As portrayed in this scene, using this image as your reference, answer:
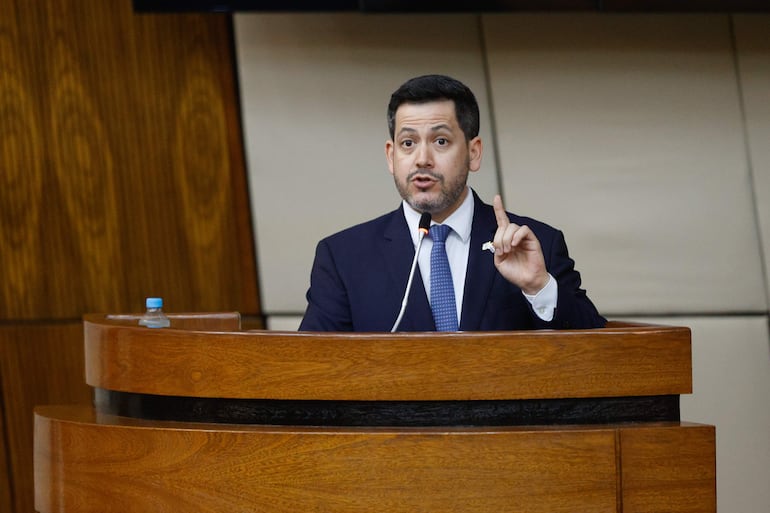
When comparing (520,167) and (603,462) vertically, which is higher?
(520,167)

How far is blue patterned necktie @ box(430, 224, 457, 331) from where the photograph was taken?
86.6 inches

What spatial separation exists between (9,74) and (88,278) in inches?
26.0

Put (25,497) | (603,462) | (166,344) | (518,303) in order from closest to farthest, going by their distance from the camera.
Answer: (603,462) < (166,344) < (518,303) < (25,497)

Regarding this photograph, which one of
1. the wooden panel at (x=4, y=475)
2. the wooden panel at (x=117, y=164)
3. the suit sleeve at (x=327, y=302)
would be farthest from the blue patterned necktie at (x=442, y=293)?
the wooden panel at (x=4, y=475)

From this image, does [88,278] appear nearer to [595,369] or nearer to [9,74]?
[9,74]

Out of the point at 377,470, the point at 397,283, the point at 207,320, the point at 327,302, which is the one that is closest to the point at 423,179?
the point at 397,283

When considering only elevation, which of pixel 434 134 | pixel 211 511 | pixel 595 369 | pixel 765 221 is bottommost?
pixel 211 511

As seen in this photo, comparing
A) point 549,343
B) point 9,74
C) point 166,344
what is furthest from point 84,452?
point 9,74

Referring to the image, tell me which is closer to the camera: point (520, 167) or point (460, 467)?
point (460, 467)

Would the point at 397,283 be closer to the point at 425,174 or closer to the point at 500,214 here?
the point at 425,174

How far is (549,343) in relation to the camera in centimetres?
174

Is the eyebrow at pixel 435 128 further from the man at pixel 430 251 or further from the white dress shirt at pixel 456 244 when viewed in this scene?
the white dress shirt at pixel 456 244

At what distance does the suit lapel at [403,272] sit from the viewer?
219 cm

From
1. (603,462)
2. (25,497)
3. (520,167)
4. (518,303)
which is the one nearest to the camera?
(603,462)
